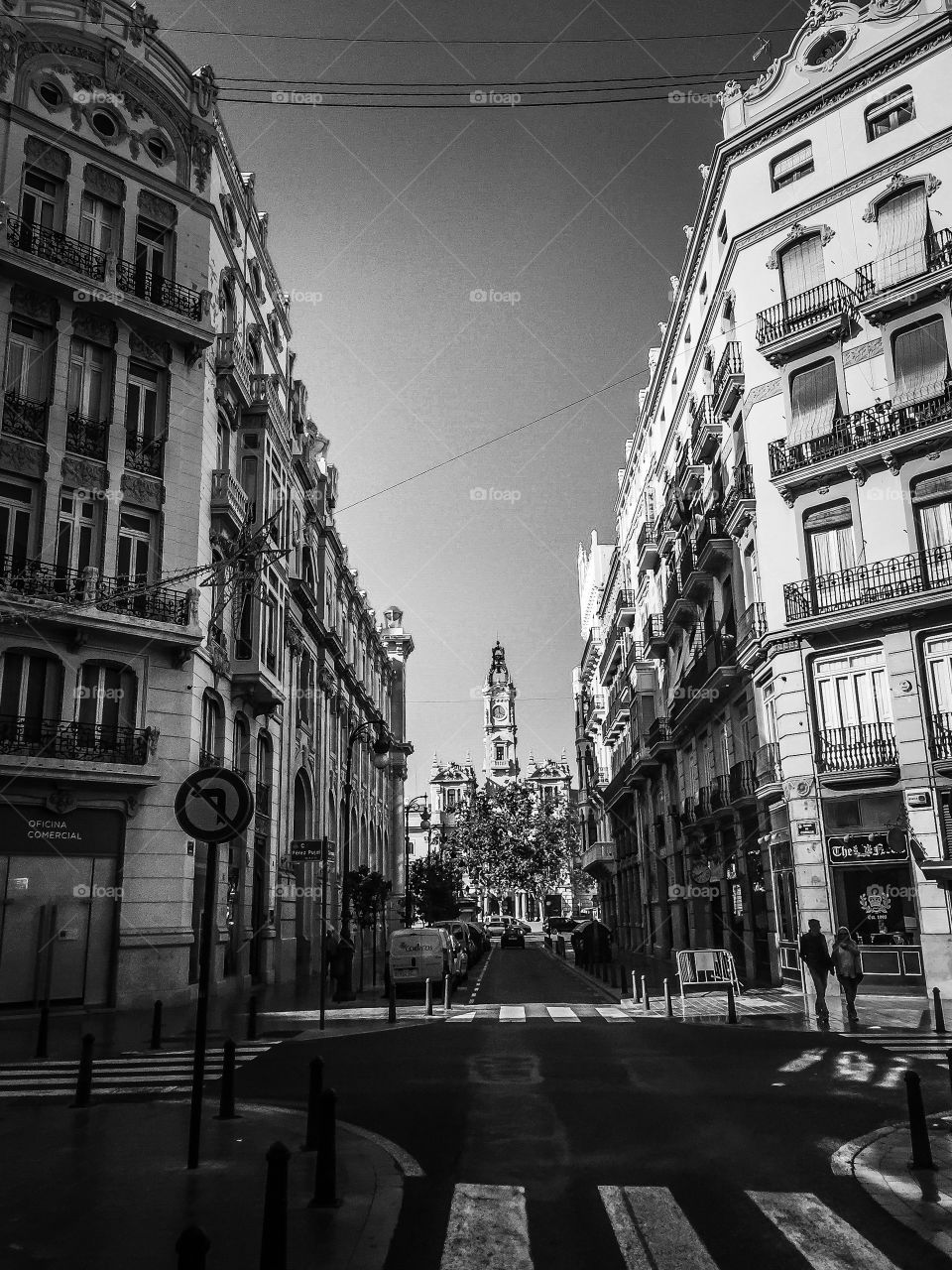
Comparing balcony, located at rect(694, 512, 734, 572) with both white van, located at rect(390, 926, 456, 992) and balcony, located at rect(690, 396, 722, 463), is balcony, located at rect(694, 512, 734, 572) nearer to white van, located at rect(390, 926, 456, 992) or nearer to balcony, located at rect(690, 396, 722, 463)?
balcony, located at rect(690, 396, 722, 463)

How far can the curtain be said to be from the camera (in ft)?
83.5

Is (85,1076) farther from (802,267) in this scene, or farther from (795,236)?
(795,236)

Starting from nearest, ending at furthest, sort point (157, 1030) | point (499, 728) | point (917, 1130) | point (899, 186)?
point (917, 1130) < point (157, 1030) < point (899, 186) < point (499, 728)

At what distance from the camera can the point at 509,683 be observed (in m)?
161

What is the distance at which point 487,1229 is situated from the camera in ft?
22.0

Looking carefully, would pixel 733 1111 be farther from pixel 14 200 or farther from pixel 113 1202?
pixel 14 200

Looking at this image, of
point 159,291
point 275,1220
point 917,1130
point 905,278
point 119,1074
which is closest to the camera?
point 275,1220

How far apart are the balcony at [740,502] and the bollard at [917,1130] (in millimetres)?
21186

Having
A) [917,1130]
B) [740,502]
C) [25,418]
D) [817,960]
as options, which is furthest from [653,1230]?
[740,502]

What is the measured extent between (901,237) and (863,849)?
15339mm

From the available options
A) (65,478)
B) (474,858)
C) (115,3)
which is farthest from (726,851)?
(474,858)

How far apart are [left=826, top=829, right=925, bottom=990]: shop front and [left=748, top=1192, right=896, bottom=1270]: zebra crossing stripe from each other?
16461 millimetres

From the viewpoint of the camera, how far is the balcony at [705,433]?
31547mm

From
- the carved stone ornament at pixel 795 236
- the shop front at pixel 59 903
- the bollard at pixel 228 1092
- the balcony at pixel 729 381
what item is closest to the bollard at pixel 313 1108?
the bollard at pixel 228 1092
